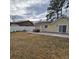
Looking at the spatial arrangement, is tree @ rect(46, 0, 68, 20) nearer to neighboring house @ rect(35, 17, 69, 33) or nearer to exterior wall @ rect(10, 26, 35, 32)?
neighboring house @ rect(35, 17, 69, 33)

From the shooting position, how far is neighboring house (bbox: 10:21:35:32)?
79.0 inches

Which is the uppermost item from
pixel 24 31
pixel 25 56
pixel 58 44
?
pixel 24 31

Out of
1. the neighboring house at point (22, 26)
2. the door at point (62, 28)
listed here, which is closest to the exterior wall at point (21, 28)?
the neighboring house at point (22, 26)

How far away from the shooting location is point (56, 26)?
2.08 metres

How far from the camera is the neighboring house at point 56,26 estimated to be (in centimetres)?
205

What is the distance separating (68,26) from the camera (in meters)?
2.06

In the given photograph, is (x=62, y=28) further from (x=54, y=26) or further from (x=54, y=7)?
(x=54, y=7)

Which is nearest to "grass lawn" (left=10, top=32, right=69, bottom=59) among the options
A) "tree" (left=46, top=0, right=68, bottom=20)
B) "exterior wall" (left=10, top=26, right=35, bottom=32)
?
"exterior wall" (left=10, top=26, right=35, bottom=32)

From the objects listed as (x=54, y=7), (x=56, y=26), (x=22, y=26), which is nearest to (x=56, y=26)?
(x=56, y=26)
